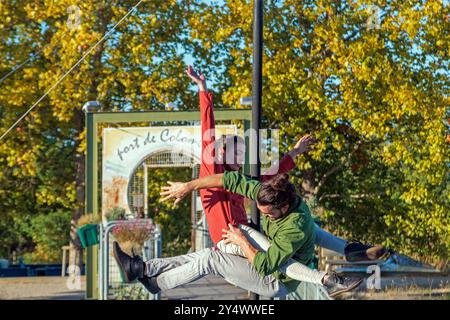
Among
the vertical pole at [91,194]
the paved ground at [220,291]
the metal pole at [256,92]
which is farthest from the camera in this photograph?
the paved ground at [220,291]

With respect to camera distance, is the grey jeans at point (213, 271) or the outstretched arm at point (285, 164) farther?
the outstretched arm at point (285, 164)

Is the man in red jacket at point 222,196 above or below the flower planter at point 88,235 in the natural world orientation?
above

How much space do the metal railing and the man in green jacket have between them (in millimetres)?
5771

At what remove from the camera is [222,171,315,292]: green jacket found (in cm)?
525

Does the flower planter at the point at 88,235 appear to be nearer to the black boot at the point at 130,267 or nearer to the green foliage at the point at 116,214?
the green foliage at the point at 116,214

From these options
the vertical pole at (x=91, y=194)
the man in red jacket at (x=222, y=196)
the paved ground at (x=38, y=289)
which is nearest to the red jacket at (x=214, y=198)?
the man in red jacket at (x=222, y=196)

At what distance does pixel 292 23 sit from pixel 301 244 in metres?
12.6

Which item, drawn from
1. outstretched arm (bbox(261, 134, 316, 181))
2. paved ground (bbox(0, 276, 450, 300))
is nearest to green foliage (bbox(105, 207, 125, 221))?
paved ground (bbox(0, 276, 450, 300))

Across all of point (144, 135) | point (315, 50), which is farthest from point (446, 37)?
point (144, 135)

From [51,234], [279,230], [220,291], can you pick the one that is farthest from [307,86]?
[51,234]

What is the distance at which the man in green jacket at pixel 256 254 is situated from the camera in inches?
207

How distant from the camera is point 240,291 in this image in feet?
53.6

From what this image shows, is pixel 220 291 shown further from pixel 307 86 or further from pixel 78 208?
pixel 78 208

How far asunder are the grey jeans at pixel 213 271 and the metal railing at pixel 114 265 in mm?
5731
